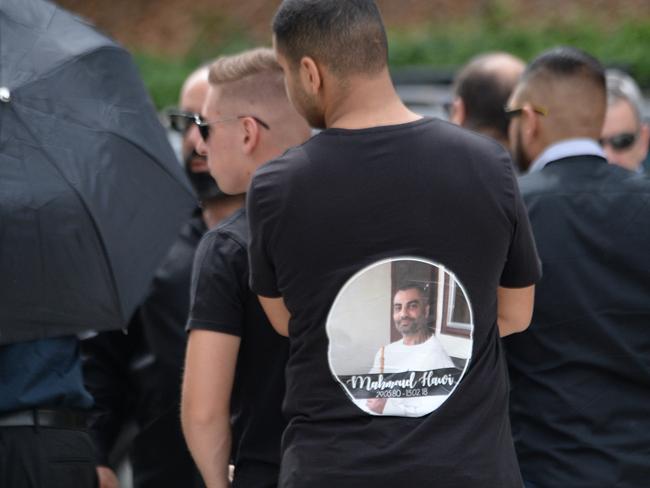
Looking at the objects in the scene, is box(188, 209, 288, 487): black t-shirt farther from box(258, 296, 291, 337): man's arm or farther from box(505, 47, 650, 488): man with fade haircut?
box(505, 47, 650, 488): man with fade haircut

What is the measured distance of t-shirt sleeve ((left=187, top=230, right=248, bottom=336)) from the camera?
280cm

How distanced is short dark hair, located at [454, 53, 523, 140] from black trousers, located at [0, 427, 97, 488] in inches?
101

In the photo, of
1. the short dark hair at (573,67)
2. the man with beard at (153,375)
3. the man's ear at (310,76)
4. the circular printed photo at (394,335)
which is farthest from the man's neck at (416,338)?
the man with beard at (153,375)

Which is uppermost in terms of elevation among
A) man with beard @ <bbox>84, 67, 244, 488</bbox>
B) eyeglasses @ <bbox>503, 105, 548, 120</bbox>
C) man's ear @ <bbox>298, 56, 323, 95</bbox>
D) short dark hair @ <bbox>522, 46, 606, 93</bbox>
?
man's ear @ <bbox>298, 56, 323, 95</bbox>

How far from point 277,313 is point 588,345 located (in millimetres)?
1026

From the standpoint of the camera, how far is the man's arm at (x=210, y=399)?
2795mm

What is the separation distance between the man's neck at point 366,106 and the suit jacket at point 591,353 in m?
0.89

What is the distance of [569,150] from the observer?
3.46 metres

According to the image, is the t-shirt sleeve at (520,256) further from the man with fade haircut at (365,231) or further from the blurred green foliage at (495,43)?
the blurred green foliage at (495,43)

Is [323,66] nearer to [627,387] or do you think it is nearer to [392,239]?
[392,239]

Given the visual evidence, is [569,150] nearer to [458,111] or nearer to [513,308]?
[513,308]

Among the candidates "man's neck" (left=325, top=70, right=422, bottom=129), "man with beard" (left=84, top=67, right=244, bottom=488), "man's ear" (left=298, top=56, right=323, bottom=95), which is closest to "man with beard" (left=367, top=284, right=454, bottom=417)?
"man's neck" (left=325, top=70, right=422, bottom=129)

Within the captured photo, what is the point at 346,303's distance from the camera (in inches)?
98.0

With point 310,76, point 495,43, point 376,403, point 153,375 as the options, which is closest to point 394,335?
point 376,403
